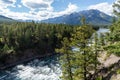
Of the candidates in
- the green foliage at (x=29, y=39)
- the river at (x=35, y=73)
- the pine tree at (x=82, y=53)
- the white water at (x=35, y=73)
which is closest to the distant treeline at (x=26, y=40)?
the green foliage at (x=29, y=39)

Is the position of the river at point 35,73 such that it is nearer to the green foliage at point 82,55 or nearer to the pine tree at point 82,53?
the green foliage at point 82,55

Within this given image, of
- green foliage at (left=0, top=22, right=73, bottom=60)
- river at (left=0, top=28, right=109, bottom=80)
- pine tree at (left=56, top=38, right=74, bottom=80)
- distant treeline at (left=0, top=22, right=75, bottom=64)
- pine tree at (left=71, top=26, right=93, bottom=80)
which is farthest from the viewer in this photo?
green foliage at (left=0, top=22, right=73, bottom=60)

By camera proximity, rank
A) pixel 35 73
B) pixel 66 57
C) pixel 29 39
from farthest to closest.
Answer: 1. pixel 29 39
2. pixel 35 73
3. pixel 66 57

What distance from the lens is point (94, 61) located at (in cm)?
3962

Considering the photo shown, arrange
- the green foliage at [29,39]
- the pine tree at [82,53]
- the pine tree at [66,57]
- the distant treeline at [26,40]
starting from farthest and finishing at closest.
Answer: the green foliage at [29,39] → the distant treeline at [26,40] → the pine tree at [66,57] → the pine tree at [82,53]

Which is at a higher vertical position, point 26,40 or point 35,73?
point 26,40

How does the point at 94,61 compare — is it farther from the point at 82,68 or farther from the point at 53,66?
the point at 53,66

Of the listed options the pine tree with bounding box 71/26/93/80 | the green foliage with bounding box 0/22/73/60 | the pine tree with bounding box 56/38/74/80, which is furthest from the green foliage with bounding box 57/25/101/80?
the green foliage with bounding box 0/22/73/60

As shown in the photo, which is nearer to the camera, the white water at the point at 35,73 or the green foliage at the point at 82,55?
the green foliage at the point at 82,55

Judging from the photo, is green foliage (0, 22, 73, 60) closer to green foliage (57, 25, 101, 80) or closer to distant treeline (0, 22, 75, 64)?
distant treeline (0, 22, 75, 64)

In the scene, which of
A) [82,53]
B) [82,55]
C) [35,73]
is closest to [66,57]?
[82,53]

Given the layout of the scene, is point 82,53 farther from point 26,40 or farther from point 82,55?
point 26,40

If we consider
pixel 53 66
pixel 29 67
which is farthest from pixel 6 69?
pixel 53 66

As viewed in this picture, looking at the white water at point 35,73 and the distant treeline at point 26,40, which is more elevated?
the distant treeline at point 26,40
